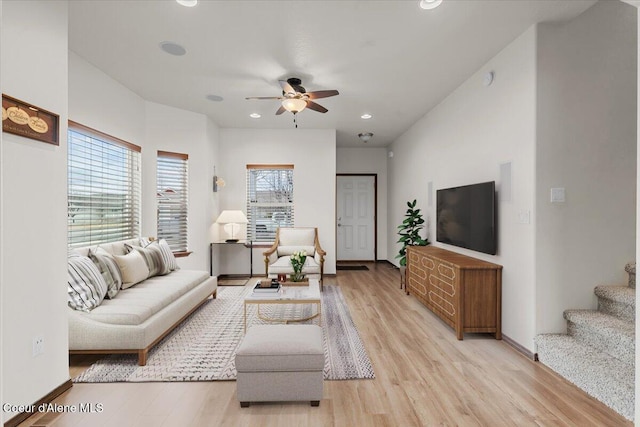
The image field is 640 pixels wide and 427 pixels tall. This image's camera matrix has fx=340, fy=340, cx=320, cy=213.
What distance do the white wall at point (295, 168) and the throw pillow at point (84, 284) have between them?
3382 mm

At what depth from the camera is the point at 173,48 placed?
3334 mm

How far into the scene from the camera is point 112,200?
13.8 feet

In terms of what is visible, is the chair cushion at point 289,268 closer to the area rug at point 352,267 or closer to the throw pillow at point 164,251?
the throw pillow at point 164,251

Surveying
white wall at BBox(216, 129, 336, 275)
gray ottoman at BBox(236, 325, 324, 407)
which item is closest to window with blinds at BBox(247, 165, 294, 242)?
white wall at BBox(216, 129, 336, 275)

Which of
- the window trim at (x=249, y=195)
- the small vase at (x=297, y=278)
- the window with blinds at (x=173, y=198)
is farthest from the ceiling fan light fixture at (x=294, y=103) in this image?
the window trim at (x=249, y=195)

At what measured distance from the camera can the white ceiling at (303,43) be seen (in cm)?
270

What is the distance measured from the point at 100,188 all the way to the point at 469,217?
14.0 feet

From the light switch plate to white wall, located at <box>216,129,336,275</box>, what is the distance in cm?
389

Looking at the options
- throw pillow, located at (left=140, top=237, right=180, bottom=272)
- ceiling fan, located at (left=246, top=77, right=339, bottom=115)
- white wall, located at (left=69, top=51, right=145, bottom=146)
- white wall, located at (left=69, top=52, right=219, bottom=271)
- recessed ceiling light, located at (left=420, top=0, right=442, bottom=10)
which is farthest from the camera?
throw pillow, located at (left=140, top=237, right=180, bottom=272)

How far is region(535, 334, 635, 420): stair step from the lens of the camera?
216cm

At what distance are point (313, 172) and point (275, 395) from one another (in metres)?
4.61

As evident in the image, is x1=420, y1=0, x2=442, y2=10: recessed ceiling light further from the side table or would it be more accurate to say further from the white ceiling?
the side table

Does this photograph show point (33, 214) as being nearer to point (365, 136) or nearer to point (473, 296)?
point (473, 296)

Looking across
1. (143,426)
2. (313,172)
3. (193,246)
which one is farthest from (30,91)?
(313,172)
